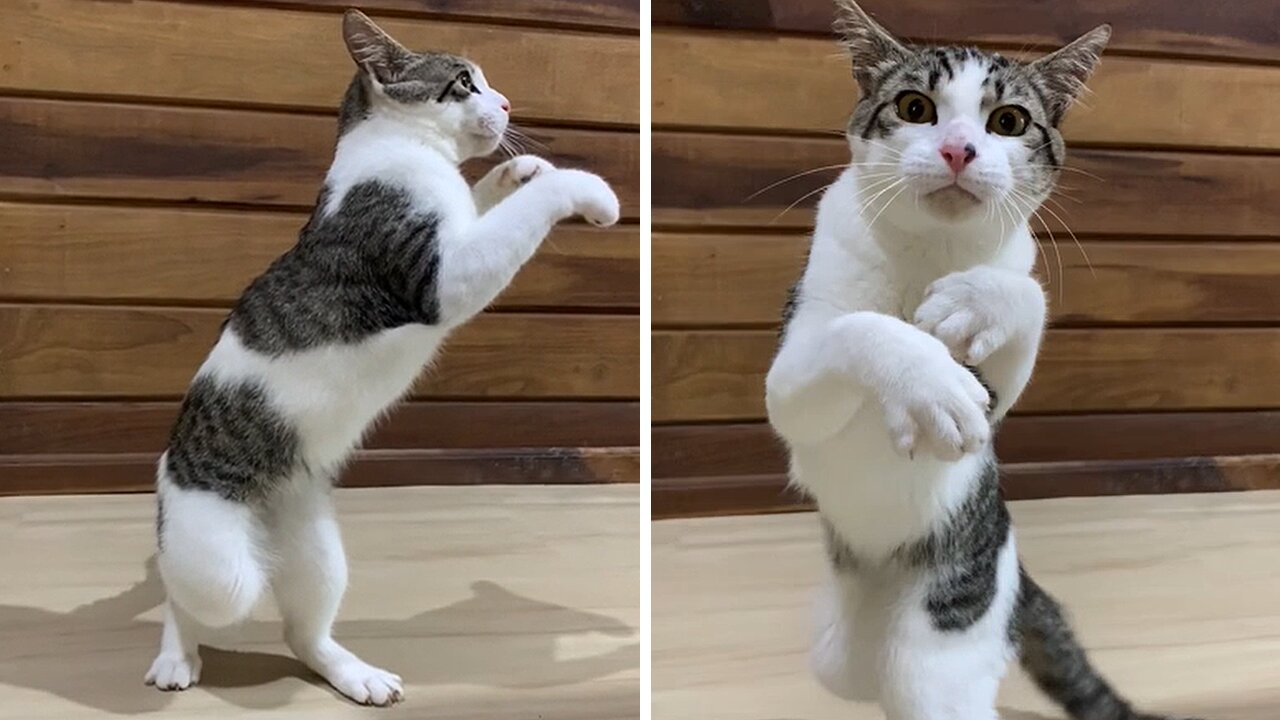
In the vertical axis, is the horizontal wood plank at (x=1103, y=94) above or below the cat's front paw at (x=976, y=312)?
above

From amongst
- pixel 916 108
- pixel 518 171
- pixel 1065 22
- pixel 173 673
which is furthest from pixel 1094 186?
pixel 173 673

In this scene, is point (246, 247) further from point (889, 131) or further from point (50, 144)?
point (889, 131)

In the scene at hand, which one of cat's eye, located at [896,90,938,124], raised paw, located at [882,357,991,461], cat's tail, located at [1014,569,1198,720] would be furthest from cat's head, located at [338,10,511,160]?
cat's tail, located at [1014,569,1198,720]

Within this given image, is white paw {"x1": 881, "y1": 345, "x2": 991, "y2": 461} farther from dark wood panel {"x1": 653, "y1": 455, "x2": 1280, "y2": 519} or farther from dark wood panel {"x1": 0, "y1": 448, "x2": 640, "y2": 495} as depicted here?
dark wood panel {"x1": 0, "y1": 448, "x2": 640, "y2": 495}

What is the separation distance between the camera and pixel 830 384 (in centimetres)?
62

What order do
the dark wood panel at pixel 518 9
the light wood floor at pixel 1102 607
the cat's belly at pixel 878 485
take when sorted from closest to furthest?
the cat's belly at pixel 878 485 < the light wood floor at pixel 1102 607 < the dark wood panel at pixel 518 9

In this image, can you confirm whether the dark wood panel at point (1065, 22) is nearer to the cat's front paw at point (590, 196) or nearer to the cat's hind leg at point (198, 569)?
the cat's front paw at point (590, 196)

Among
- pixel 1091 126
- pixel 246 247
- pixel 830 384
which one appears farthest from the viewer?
pixel 246 247

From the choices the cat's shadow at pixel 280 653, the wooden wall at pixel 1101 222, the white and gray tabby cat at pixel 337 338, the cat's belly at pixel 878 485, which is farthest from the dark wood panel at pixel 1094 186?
the cat's shadow at pixel 280 653

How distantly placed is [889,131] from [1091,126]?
0.77 feet

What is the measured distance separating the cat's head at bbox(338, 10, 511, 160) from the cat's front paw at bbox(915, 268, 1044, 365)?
43 centimetres

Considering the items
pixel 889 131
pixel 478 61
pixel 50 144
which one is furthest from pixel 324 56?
pixel 889 131

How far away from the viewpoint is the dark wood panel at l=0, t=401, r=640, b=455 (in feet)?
2.89

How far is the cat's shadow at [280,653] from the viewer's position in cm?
81
